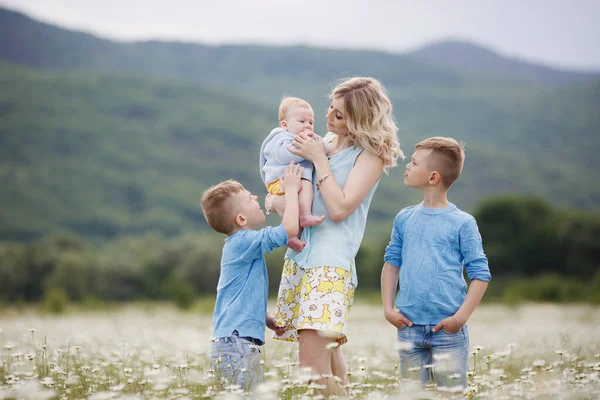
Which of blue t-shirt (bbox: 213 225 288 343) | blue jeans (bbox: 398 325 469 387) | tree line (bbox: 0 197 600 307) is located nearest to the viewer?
blue jeans (bbox: 398 325 469 387)

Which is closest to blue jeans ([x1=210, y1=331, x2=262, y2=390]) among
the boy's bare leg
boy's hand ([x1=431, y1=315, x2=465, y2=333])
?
the boy's bare leg

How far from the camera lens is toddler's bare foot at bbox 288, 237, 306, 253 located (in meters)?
5.12

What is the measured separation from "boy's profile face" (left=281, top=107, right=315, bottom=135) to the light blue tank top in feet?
1.23

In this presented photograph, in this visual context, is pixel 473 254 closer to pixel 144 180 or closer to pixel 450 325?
pixel 450 325

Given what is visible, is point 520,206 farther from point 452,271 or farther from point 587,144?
point 587,144

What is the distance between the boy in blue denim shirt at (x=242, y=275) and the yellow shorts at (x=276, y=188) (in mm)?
102

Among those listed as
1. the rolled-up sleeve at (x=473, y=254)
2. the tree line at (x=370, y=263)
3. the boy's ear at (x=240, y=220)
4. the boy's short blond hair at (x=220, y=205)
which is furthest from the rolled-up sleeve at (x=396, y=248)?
the tree line at (x=370, y=263)

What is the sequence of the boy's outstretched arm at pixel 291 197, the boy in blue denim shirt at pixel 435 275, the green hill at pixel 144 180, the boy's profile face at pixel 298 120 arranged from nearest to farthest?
the boy in blue denim shirt at pixel 435 275
the boy's outstretched arm at pixel 291 197
the boy's profile face at pixel 298 120
the green hill at pixel 144 180

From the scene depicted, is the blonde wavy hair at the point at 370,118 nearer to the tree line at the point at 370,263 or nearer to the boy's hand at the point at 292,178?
the boy's hand at the point at 292,178

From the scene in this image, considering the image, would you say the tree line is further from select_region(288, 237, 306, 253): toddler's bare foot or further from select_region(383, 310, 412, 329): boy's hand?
select_region(383, 310, 412, 329): boy's hand

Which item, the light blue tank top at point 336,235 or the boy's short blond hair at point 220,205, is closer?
the light blue tank top at point 336,235

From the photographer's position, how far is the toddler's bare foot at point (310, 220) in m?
5.07

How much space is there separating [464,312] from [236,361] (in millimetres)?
1781

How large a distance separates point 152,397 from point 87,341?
5328 mm
